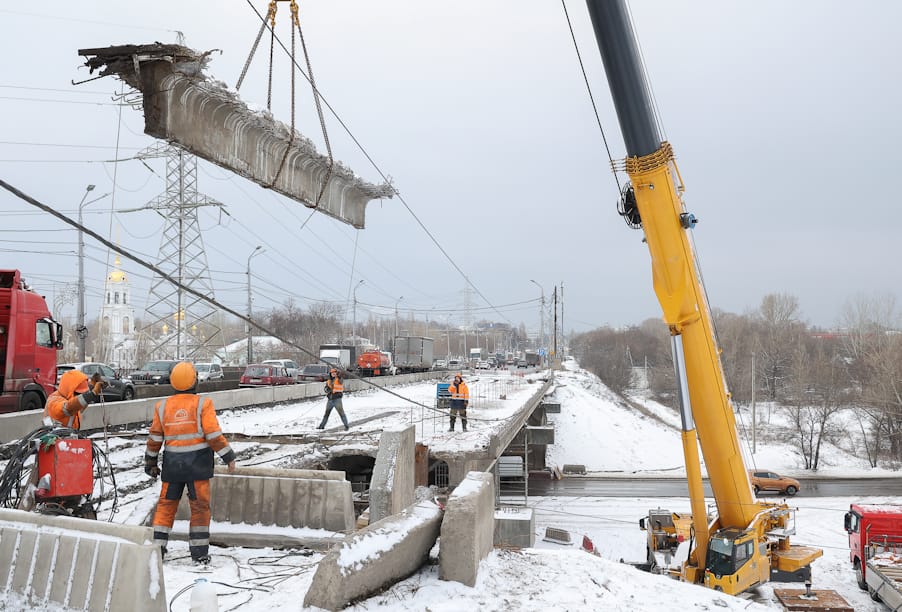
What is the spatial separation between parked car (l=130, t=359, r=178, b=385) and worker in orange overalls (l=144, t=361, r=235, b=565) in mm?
25667

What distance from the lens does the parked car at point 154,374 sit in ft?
99.7

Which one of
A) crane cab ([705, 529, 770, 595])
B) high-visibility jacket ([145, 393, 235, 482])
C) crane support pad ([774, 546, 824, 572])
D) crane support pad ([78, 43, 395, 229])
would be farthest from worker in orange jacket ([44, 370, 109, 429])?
crane support pad ([774, 546, 824, 572])

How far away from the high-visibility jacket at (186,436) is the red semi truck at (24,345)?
11790mm

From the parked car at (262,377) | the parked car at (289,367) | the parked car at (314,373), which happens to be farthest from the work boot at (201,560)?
the parked car at (314,373)

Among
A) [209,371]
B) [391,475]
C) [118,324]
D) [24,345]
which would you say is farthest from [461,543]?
[118,324]

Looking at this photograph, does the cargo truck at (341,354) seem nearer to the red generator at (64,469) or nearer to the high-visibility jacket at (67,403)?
the high-visibility jacket at (67,403)

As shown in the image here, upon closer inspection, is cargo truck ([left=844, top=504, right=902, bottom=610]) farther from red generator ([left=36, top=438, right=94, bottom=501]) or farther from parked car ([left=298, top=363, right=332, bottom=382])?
parked car ([left=298, top=363, right=332, bottom=382])

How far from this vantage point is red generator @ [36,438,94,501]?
5746mm

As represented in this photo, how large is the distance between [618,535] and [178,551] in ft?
66.5

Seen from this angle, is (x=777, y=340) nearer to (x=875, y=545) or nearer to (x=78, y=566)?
(x=875, y=545)

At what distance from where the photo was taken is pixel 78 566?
4312mm

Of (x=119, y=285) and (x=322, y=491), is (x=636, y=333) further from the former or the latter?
(x=322, y=491)

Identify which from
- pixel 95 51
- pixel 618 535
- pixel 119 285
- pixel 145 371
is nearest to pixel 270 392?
pixel 145 371

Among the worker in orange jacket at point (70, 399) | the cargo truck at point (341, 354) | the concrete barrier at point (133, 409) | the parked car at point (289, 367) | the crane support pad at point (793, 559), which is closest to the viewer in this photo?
the worker in orange jacket at point (70, 399)
